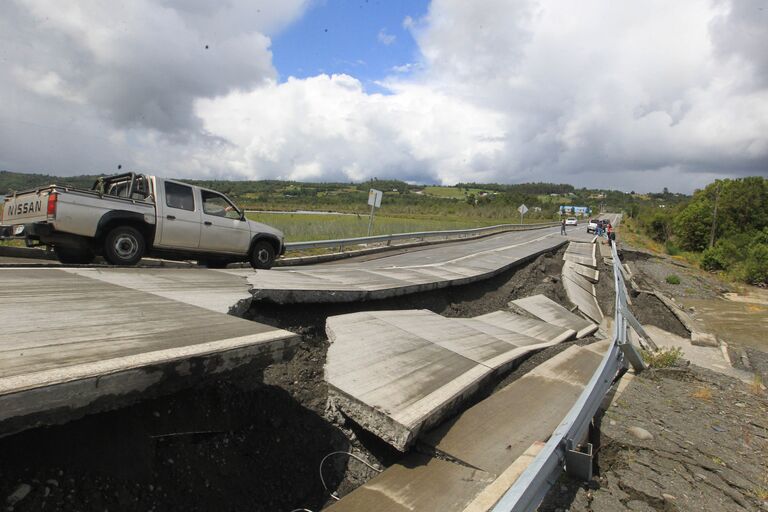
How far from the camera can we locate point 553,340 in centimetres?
727

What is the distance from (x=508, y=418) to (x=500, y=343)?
2.15 metres

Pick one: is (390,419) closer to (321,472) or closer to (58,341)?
(321,472)

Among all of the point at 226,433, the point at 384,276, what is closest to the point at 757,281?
the point at 384,276

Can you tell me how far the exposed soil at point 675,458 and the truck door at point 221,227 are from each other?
26.9 feet

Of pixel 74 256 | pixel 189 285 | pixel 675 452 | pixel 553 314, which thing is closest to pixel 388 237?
pixel 553 314

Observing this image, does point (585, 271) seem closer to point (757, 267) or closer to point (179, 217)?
point (179, 217)

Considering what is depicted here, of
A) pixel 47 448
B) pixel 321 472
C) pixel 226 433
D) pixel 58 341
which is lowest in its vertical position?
pixel 321 472

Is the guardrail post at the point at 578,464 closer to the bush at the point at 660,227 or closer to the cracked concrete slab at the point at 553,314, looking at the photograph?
the cracked concrete slab at the point at 553,314

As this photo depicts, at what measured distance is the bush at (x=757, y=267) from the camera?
3500 cm

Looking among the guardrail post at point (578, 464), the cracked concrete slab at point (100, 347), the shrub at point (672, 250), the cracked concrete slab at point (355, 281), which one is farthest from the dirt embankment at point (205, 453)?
the shrub at point (672, 250)

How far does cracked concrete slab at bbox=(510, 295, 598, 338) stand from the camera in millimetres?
8939

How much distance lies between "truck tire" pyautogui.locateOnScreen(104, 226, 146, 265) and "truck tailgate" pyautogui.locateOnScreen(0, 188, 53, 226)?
1.03 m

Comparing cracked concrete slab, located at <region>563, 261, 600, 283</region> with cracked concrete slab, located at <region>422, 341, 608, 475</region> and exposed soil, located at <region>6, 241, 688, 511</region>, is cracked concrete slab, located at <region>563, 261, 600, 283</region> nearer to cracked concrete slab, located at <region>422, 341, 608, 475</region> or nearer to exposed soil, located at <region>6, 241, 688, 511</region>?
cracked concrete slab, located at <region>422, 341, 608, 475</region>

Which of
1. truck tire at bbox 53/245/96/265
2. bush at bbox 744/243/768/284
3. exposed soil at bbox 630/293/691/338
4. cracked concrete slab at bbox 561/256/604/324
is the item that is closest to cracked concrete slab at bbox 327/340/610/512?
truck tire at bbox 53/245/96/265
